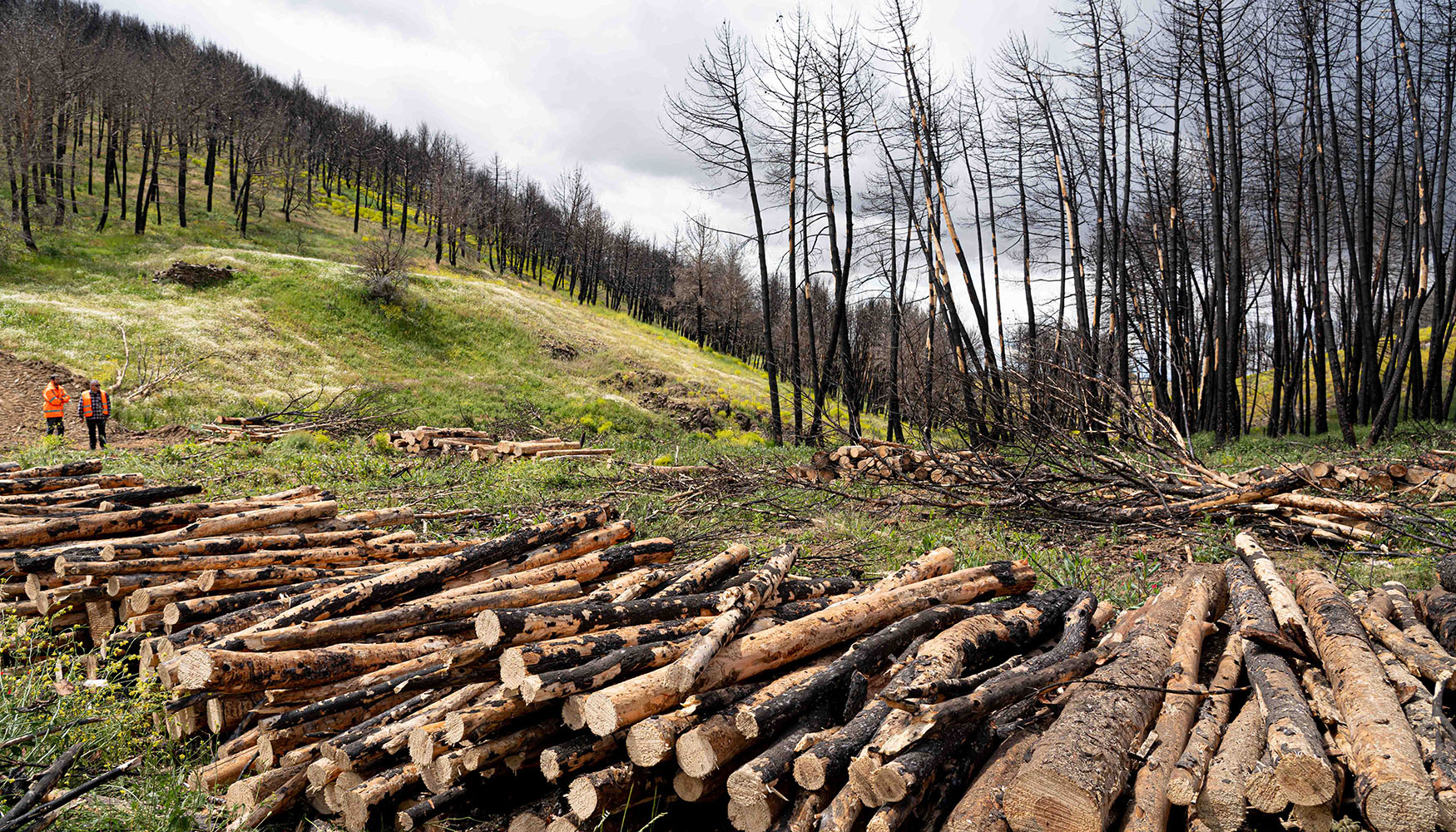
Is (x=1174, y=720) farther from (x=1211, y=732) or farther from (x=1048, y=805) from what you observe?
(x=1048, y=805)

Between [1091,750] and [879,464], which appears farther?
[879,464]

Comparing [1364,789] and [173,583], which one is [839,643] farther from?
[173,583]

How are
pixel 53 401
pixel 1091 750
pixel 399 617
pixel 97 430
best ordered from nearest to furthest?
1. pixel 1091 750
2. pixel 399 617
3. pixel 97 430
4. pixel 53 401

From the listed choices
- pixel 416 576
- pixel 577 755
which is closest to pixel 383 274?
pixel 416 576

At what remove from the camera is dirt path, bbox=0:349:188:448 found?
588 inches

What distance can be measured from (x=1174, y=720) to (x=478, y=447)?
14096 mm

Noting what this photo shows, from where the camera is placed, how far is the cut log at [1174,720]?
83.0 inches

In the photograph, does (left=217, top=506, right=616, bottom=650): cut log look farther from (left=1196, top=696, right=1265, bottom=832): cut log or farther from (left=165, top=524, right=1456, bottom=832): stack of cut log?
(left=1196, top=696, right=1265, bottom=832): cut log

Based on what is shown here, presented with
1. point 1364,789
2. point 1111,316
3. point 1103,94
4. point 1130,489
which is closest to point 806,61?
point 1103,94

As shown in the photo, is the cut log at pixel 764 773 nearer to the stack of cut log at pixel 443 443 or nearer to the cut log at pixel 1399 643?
the cut log at pixel 1399 643

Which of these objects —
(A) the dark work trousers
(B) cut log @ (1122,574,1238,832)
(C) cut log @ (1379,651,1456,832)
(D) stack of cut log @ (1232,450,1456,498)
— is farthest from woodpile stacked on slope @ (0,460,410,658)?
(A) the dark work trousers

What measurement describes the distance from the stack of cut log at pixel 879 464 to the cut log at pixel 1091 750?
21.3 ft

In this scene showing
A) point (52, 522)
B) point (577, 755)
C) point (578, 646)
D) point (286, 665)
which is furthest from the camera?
point (52, 522)

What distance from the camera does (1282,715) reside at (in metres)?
2.25
